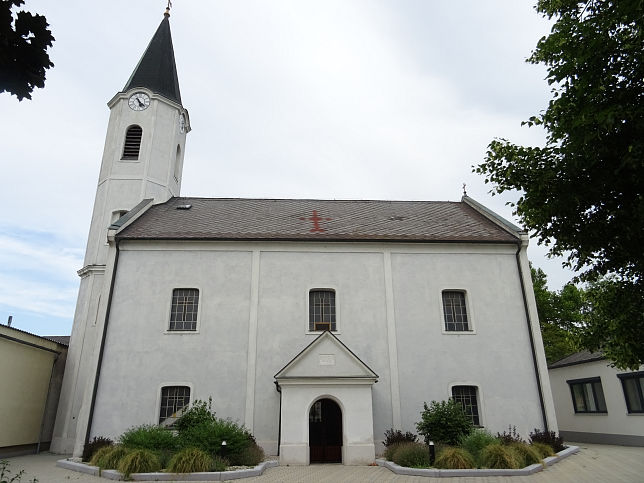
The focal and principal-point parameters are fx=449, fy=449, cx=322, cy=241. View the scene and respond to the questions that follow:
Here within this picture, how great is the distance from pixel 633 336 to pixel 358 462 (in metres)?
9.11

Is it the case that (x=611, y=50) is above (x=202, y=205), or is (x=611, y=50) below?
below

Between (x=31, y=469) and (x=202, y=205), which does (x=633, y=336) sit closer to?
(x=31, y=469)

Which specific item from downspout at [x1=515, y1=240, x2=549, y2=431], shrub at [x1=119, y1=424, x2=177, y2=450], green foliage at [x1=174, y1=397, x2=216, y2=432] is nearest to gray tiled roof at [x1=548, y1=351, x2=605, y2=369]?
downspout at [x1=515, y1=240, x2=549, y2=431]

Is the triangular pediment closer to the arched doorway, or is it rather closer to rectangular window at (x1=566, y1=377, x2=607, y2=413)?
the arched doorway

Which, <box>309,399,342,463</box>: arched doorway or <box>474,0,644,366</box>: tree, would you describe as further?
<box>309,399,342,463</box>: arched doorway

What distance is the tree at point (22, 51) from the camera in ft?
15.5

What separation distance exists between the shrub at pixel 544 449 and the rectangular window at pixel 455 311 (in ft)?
15.5

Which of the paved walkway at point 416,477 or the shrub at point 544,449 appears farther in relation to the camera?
the shrub at point 544,449

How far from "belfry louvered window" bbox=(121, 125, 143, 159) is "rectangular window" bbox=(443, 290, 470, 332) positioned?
16.6 metres

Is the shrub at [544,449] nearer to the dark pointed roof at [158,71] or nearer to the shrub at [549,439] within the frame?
the shrub at [549,439]

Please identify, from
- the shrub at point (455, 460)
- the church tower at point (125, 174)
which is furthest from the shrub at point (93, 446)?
the shrub at point (455, 460)

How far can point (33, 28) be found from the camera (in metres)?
4.80

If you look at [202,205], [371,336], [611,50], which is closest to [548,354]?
[371,336]

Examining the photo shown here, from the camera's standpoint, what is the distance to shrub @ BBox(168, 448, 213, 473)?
1149 cm
